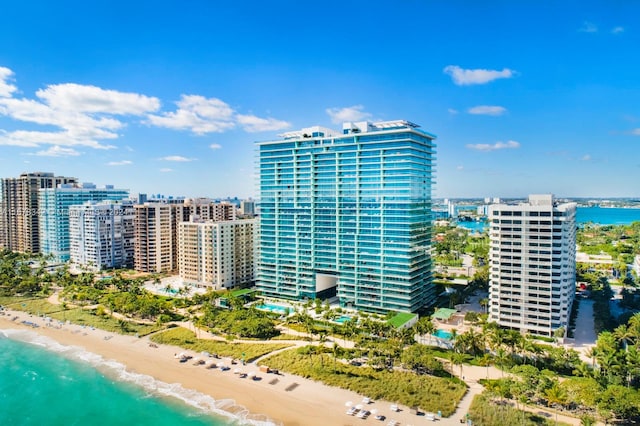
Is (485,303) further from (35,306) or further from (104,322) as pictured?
(35,306)

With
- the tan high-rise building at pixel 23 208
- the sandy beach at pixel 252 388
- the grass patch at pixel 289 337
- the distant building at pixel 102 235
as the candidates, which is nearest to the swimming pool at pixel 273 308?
the grass patch at pixel 289 337

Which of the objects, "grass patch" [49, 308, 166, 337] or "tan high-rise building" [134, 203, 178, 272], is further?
"tan high-rise building" [134, 203, 178, 272]

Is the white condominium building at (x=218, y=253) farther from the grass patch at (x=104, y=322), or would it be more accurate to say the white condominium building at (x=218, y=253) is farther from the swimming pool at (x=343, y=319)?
the swimming pool at (x=343, y=319)

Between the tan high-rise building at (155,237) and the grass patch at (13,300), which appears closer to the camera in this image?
the grass patch at (13,300)

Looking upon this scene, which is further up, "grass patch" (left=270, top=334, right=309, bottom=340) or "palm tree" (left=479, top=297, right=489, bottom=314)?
"palm tree" (left=479, top=297, right=489, bottom=314)

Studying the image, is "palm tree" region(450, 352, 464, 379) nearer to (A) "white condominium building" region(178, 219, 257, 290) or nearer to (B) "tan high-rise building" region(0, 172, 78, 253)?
(A) "white condominium building" region(178, 219, 257, 290)

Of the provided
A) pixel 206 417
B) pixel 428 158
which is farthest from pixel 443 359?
pixel 428 158

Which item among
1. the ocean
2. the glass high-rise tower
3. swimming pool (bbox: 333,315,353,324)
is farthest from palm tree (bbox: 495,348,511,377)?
the ocean
